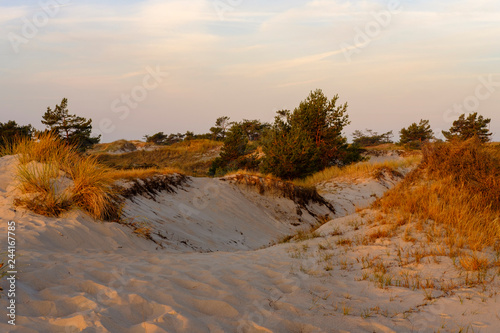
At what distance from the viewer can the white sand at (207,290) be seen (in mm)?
2906

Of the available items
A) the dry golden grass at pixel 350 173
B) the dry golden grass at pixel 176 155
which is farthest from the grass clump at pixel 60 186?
the dry golden grass at pixel 176 155

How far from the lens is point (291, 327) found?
2967 millimetres

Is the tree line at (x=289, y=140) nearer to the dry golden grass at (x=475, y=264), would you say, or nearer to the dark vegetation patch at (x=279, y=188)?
the dark vegetation patch at (x=279, y=188)

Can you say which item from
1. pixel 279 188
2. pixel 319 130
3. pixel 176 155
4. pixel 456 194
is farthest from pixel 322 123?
pixel 176 155

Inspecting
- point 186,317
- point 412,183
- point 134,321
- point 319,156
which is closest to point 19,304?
point 134,321

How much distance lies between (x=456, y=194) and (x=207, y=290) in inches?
223

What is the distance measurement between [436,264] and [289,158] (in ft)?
49.8

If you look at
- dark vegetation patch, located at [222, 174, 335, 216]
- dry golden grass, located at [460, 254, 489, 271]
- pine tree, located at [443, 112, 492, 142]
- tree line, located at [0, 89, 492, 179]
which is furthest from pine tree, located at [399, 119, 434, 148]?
dry golden grass, located at [460, 254, 489, 271]

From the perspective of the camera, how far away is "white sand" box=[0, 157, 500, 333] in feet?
9.53

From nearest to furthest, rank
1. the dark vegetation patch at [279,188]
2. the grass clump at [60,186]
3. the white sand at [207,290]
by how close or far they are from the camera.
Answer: the white sand at [207,290] < the grass clump at [60,186] < the dark vegetation patch at [279,188]

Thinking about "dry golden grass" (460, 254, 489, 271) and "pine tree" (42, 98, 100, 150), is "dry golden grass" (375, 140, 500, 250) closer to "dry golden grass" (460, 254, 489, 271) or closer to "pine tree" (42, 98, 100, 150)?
"dry golden grass" (460, 254, 489, 271)

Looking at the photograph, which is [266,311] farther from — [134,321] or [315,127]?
[315,127]

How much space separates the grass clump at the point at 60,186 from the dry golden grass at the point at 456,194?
5.87m

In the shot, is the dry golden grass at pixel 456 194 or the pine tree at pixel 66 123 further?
the pine tree at pixel 66 123
